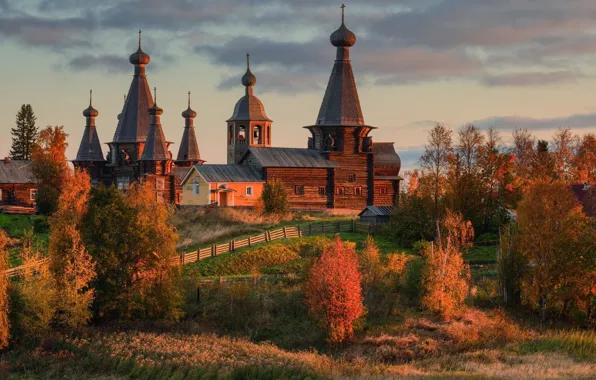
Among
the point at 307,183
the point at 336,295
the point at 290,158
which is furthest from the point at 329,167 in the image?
the point at 336,295

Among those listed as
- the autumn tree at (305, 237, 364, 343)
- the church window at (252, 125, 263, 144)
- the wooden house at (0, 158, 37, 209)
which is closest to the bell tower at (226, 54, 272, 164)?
the church window at (252, 125, 263, 144)

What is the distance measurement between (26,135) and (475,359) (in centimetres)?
5584

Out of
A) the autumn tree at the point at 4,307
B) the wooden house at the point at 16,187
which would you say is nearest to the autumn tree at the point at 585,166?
the wooden house at the point at 16,187

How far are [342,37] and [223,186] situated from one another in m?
12.0

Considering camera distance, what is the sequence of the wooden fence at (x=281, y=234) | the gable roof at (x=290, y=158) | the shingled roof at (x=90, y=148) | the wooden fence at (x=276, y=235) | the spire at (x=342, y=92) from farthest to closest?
1. the shingled roof at (x=90, y=148)
2. the spire at (x=342, y=92)
3. the gable roof at (x=290, y=158)
4. the wooden fence at (x=281, y=234)
5. the wooden fence at (x=276, y=235)

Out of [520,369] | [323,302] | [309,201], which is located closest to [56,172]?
[309,201]

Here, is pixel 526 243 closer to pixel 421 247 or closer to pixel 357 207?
pixel 421 247

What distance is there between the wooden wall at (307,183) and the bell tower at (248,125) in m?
10.6

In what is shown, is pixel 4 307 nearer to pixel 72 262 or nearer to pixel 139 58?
pixel 72 262

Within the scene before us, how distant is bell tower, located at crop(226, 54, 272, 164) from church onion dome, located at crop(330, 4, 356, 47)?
35.1 ft

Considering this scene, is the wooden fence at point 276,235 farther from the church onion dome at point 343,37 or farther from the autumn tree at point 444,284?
the church onion dome at point 343,37

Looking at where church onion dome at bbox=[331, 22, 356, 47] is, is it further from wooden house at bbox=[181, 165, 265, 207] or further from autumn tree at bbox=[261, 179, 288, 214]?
autumn tree at bbox=[261, 179, 288, 214]

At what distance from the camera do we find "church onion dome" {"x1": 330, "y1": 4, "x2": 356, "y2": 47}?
54.0 m

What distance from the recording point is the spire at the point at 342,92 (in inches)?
2117
